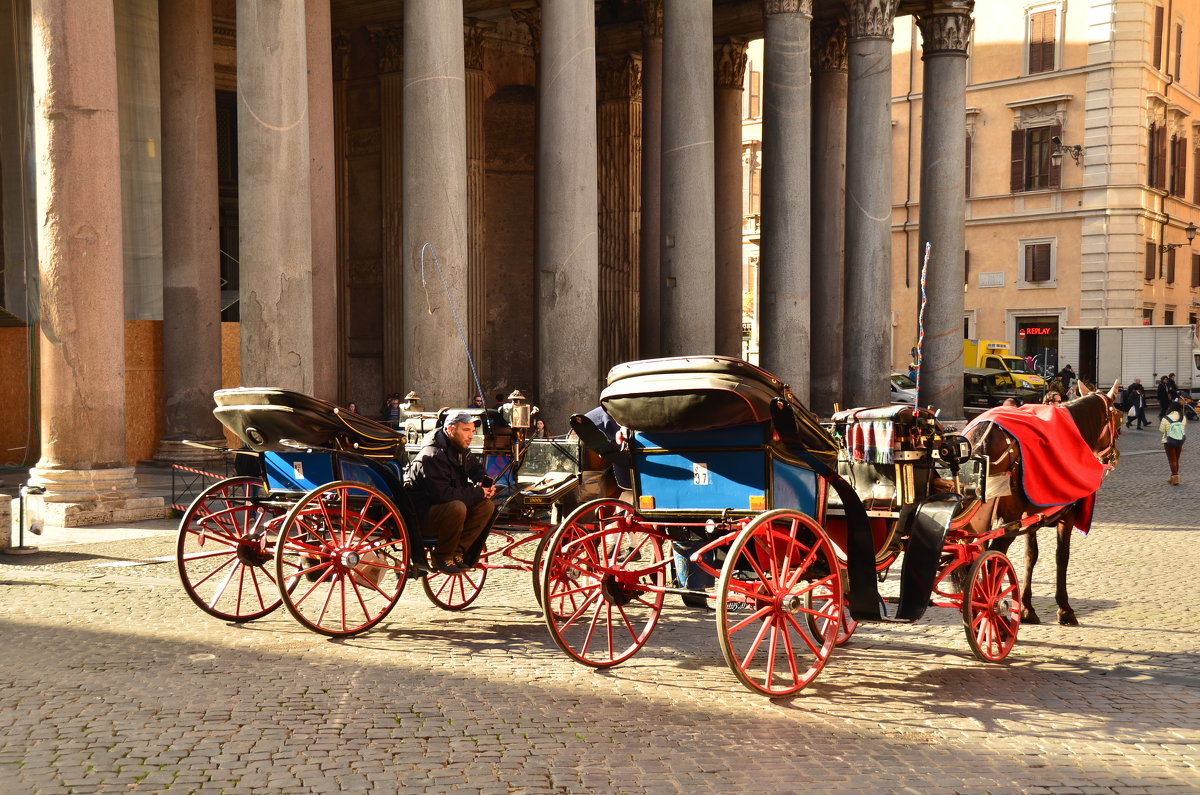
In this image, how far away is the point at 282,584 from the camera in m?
7.66

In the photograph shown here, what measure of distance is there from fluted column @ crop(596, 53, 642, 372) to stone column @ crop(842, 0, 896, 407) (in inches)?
229

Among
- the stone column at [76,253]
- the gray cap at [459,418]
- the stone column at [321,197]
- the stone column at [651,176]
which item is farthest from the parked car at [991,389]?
the gray cap at [459,418]

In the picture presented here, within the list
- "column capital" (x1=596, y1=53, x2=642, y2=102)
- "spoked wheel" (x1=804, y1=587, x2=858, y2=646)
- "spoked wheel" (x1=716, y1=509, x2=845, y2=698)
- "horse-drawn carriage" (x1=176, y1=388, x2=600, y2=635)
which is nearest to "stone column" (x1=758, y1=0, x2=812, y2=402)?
"column capital" (x1=596, y1=53, x2=642, y2=102)

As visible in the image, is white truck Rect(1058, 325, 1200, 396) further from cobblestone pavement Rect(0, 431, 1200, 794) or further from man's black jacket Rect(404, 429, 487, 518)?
man's black jacket Rect(404, 429, 487, 518)

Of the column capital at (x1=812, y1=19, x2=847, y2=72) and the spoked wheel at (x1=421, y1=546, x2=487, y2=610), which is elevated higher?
the column capital at (x1=812, y1=19, x2=847, y2=72)

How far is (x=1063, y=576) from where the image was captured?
8922 millimetres

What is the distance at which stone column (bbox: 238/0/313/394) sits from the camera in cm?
1463

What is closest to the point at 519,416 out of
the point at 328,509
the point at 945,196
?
the point at 328,509

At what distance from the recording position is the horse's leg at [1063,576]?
885cm

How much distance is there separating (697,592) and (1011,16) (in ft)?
136

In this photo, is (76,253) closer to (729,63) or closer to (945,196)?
(945,196)

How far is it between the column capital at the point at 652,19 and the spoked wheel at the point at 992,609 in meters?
Answer: 18.3

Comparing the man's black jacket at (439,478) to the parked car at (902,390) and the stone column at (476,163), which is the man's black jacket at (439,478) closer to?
the stone column at (476,163)

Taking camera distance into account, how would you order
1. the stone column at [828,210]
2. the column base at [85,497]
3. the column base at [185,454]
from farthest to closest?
the stone column at [828,210] → the column base at [185,454] → the column base at [85,497]
